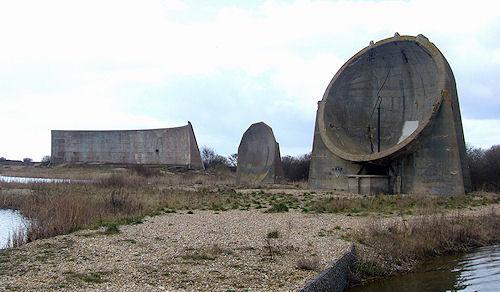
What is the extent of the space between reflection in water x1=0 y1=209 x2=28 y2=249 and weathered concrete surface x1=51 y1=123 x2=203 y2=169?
123ft

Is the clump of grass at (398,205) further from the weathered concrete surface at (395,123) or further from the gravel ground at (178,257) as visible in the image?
the gravel ground at (178,257)

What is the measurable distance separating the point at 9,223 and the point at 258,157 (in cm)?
2748

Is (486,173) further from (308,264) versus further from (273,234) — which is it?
(308,264)

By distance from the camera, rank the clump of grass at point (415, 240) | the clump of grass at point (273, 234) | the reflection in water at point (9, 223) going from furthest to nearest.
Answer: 1. the reflection in water at point (9, 223)
2. the clump of grass at point (273, 234)
3. the clump of grass at point (415, 240)

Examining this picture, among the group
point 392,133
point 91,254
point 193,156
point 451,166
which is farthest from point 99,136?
point 91,254

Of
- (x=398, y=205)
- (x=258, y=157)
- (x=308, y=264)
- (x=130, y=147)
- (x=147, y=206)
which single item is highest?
(x=130, y=147)

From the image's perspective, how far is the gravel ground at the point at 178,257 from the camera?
886 cm

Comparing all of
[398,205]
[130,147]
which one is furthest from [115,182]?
[130,147]

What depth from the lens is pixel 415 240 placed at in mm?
14680

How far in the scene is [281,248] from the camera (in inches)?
485

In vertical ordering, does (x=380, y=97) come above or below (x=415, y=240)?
above

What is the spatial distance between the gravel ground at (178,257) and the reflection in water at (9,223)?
9.15 ft

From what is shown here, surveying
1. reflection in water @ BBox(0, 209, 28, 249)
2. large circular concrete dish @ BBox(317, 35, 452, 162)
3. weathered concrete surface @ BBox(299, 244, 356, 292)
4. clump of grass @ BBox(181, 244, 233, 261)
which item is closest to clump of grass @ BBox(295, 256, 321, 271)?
weathered concrete surface @ BBox(299, 244, 356, 292)

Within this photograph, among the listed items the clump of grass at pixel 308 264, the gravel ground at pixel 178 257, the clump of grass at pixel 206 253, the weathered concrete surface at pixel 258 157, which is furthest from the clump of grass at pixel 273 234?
the weathered concrete surface at pixel 258 157
